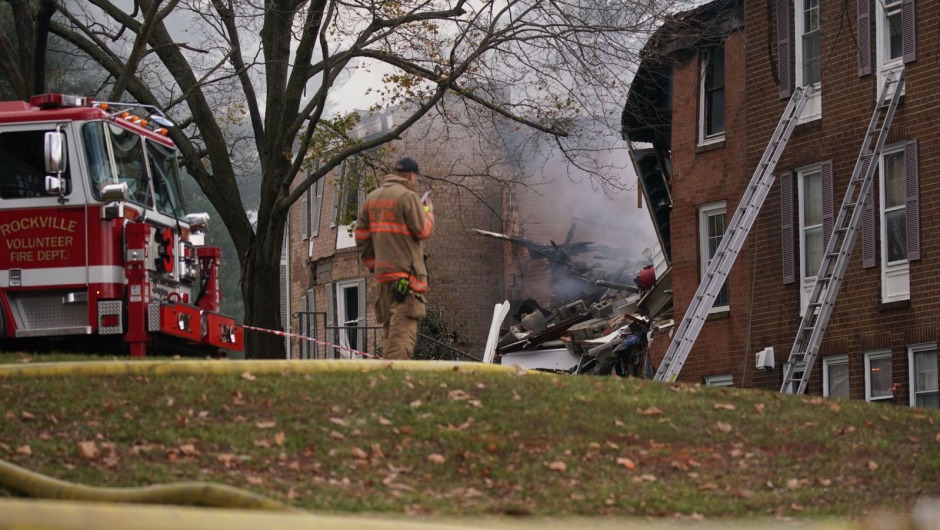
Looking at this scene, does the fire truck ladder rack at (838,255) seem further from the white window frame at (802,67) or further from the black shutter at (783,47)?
the black shutter at (783,47)

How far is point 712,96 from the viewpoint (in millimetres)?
27078

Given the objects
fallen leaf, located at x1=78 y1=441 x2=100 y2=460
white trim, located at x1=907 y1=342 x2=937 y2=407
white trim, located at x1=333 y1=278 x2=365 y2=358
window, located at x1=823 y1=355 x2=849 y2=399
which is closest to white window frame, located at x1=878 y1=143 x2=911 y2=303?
white trim, located at x1=907 y1=342 x2=937 y2=407

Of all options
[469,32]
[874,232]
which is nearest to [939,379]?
[874,232]

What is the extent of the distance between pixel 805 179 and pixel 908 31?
10.5ft

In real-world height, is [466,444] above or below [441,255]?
below

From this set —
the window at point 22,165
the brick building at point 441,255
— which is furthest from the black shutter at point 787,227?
the window at point 22,165

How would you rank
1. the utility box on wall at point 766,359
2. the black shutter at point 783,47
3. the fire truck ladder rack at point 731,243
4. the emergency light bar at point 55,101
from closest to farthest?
the emergency light bar at point 55,101 → the fire truck ladder rack at point 731,243 → the utility box on wall at point 766,359 → the black shutter at point 783,47

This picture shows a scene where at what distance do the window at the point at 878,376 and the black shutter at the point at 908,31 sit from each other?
436 centimetres

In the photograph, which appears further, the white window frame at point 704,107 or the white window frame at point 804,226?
the white window frame at point 704,107

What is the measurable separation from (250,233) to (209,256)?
5.32 meters

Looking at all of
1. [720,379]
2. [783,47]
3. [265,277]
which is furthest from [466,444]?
[720,379]

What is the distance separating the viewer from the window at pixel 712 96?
26797 millimetres

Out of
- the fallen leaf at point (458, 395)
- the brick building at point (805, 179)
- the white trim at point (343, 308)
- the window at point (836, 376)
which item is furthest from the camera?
the white trim at point (343, 308)

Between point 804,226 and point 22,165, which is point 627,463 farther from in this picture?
point 804,226
